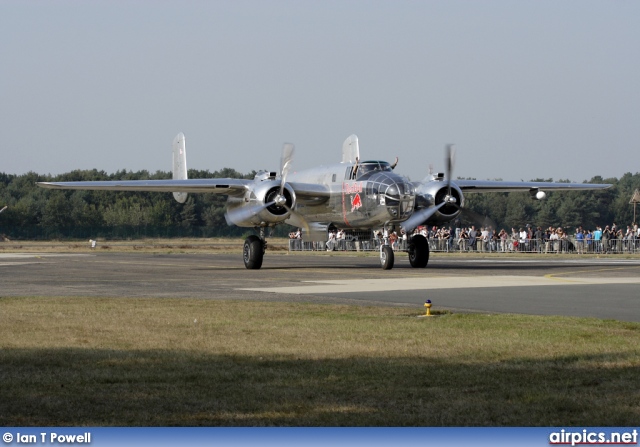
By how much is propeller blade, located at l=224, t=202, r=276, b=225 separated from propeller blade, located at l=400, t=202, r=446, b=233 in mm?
5103

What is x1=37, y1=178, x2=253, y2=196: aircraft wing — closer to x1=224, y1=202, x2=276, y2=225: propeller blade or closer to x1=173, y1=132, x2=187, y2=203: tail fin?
x1=224, y1=202, x2=276, y2=225: propeller blade

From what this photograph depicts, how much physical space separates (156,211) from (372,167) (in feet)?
298

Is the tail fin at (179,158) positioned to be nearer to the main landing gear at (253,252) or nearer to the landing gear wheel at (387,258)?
the main landing gear at (253,252)

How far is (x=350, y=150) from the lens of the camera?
39.1 m

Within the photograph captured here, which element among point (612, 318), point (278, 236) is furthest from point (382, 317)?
point (278, 236)

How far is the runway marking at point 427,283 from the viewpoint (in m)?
24.5

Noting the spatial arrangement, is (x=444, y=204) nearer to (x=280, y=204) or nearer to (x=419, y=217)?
(x=419, y=217)

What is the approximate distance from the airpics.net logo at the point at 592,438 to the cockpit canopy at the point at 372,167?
2834 cm

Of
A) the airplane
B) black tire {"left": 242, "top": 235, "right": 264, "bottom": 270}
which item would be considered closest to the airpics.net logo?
the airplane

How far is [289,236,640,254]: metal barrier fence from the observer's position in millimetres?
57062

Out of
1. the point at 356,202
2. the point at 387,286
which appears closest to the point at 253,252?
the point at 356,202

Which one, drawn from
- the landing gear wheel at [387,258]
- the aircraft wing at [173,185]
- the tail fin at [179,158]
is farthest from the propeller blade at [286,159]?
the tail fin at [179,158]

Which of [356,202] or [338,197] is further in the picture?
[338,197]

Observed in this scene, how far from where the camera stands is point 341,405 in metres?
8.99
